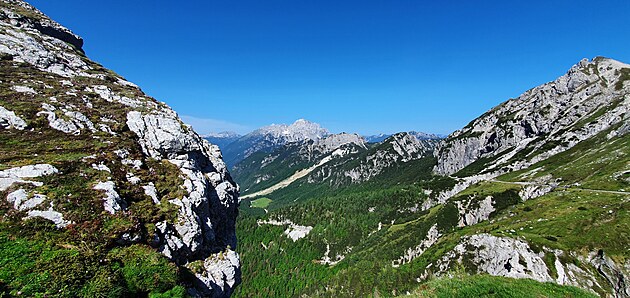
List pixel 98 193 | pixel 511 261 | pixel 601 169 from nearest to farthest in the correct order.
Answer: pixel 98 193
pixel 511 261
pixel 601 169

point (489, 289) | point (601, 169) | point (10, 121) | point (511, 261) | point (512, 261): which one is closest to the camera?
point (489, 289)

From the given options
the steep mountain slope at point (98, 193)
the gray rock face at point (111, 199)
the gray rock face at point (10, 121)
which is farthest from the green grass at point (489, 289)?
the gray rock face at point (10, 121)

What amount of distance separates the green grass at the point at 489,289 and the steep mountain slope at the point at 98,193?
19.9 metres

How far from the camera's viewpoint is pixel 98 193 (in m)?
30.6

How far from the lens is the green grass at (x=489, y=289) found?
18859mm

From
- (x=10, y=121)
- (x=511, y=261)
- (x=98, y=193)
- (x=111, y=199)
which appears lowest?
(x=511, y=261)

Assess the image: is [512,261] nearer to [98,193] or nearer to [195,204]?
[195,204]

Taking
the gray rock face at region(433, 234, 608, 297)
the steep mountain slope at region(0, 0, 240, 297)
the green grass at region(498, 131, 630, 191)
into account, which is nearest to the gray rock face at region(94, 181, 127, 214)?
the steep mountain slope at region(0, 0, 240, 297)

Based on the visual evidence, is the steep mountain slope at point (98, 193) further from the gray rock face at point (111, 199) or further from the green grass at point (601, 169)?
the green grass at point (601, 169)

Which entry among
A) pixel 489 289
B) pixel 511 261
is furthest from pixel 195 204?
pixel 511 261

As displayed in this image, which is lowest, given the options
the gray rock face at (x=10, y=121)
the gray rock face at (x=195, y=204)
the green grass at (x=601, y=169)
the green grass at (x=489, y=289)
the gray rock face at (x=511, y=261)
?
the gray rock face at (x=511, y=261)

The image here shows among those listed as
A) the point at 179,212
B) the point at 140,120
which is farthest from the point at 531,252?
the point at 140,120

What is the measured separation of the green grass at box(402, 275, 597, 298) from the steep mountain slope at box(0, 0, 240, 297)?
19.9 metres

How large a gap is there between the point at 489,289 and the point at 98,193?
36.9 metres
